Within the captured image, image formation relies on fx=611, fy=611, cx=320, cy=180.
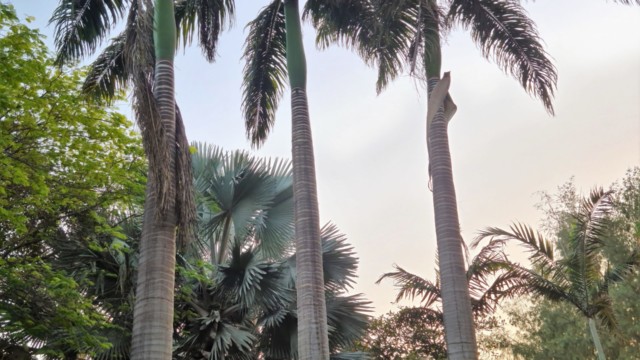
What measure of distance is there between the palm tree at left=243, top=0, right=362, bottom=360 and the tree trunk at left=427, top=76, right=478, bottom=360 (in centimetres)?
170

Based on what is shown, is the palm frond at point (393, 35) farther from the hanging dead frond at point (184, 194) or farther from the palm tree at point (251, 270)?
the palm tree at point (251, 270)

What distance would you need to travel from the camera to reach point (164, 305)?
22.1ft

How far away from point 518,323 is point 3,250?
23.1m

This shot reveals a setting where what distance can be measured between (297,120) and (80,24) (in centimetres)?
356

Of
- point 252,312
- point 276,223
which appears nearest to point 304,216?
point 252,312

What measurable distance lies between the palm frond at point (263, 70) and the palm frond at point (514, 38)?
10.9ft

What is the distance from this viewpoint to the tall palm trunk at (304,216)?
8156 millimetres

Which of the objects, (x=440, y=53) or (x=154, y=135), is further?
(x=440, y=53)

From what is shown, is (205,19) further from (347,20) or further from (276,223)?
(276,223)

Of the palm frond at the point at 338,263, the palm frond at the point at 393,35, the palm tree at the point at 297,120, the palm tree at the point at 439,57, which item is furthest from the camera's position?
the palm frond at the point at 338,263

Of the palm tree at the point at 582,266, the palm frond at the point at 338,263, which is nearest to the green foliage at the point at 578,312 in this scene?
the palm tree at the point at 582,266

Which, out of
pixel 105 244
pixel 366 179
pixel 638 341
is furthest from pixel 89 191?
pixel 638 341

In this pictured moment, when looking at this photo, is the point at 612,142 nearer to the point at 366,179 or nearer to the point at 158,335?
the point at 366,179

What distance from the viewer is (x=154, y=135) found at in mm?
7145
